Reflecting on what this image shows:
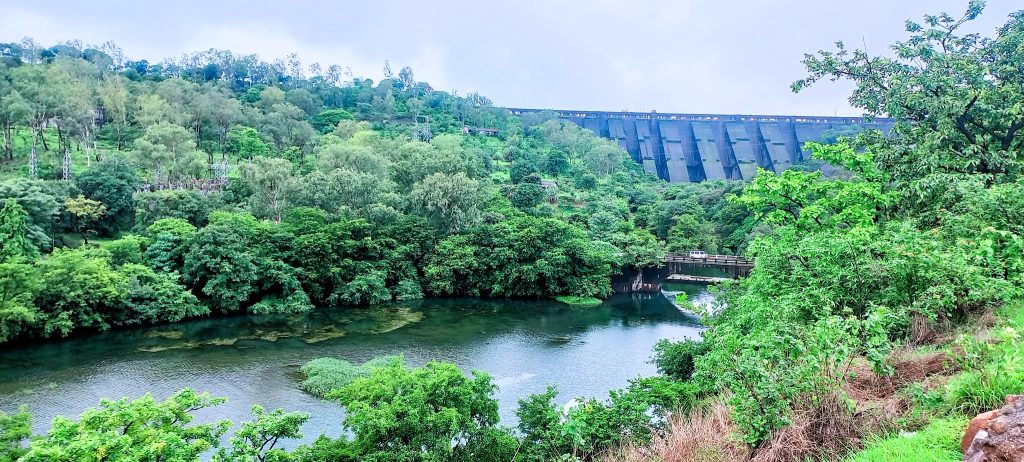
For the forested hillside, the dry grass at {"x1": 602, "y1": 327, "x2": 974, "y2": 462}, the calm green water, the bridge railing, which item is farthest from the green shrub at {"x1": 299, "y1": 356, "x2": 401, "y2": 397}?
the bridge railing

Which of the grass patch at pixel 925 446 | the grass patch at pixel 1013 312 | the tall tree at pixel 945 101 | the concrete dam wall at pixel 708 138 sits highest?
the concrete dam wall at pixel 708 138

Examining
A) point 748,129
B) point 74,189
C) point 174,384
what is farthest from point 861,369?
point 748,129

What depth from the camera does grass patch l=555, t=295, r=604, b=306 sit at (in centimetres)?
3158

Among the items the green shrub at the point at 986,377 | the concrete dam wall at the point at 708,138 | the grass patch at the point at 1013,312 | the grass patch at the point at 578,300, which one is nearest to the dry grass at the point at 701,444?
the green shrub at the point at 986,377

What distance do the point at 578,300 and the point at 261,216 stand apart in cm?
1743

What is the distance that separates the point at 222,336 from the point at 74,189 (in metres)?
14.6

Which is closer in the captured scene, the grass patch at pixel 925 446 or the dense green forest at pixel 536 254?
the grass patch at pixel 925 446

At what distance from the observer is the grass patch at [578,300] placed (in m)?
31.6

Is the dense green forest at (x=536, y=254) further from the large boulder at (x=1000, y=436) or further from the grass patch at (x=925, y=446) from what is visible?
the large boulder at (x=1000, y=436)

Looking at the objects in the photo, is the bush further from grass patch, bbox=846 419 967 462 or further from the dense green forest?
grass patch, bbox=846 419 967 462

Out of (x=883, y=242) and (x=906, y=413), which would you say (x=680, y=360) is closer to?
(x=883, y=242)

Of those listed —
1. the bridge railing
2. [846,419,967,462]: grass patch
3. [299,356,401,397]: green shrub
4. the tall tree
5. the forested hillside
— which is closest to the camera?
[846,419,967,462]: grass patch

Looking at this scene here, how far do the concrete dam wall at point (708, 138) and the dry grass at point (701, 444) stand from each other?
207ft

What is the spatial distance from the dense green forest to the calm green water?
143 cm
